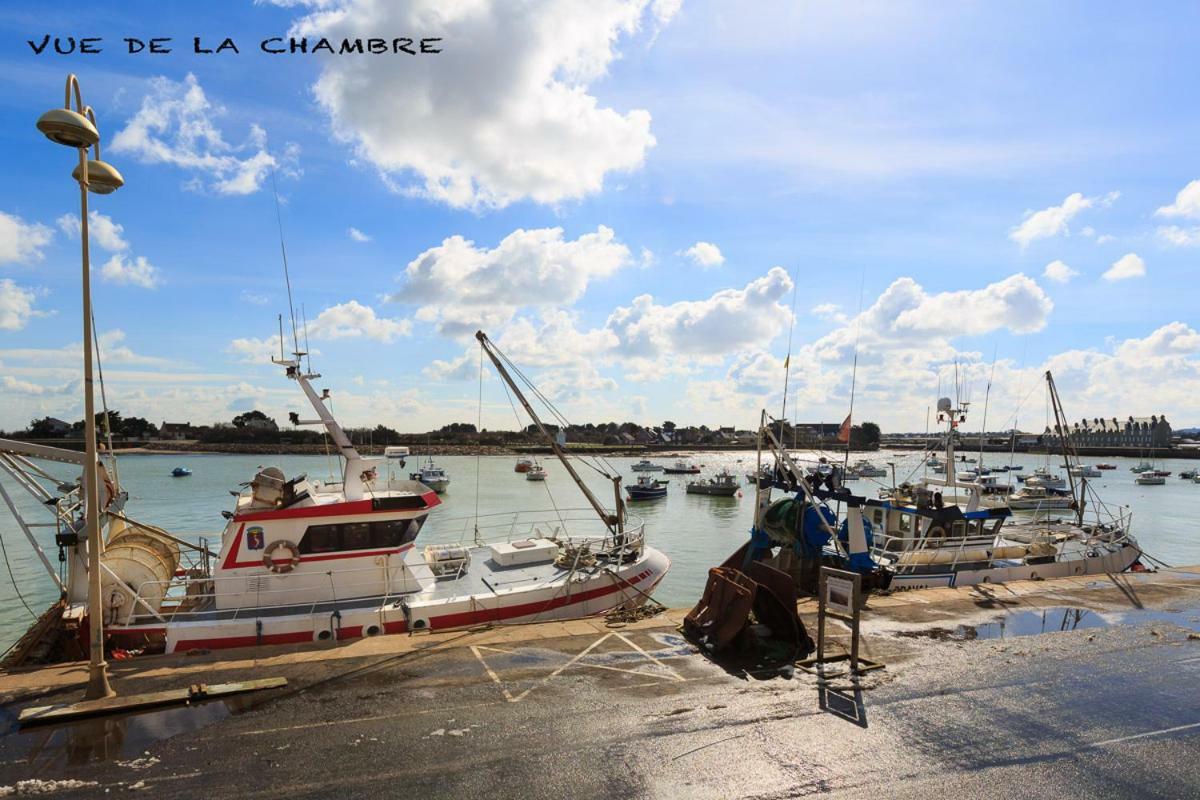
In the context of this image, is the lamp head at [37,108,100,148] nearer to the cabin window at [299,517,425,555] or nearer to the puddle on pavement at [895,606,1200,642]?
the cabin window at [299,517,425,555]

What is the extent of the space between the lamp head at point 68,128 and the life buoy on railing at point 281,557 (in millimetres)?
7919

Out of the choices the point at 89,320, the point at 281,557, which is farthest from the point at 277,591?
the point at 89,320

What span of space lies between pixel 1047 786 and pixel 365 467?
40.4ft

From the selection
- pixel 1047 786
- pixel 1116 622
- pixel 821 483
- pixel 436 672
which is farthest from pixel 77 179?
pixel 1116 622

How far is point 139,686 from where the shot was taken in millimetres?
8930

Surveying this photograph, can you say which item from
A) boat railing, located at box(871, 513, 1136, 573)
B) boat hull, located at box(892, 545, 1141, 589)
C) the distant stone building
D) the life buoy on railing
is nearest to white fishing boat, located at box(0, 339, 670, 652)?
the life buoy on railing

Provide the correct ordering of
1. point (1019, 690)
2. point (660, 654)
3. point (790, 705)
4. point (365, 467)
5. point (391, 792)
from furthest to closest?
point (365, 467) → point (660, 654) → point (1019, 690) → point (790, 705) → point (391, 792)

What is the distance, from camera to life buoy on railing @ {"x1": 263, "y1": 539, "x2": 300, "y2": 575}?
1326cm

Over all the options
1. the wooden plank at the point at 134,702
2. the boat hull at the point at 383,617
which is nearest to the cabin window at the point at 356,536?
the boat hull at the point at 383,617

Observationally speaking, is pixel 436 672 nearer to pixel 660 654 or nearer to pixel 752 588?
pixel 660 654

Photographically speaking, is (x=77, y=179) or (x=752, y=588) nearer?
(x=77, y=179)

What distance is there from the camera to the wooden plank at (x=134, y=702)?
25.8 feet

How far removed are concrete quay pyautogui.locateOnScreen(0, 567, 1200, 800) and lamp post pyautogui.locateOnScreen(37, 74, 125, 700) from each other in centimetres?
78

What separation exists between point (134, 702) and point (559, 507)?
190 feet
